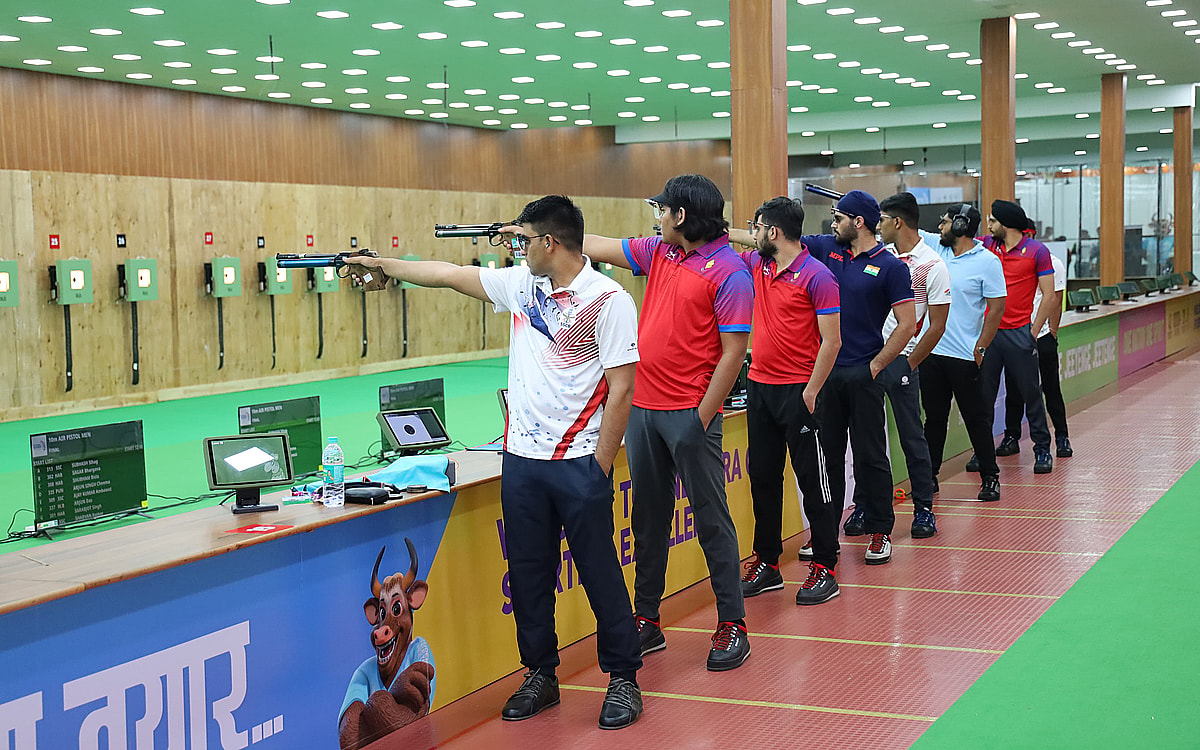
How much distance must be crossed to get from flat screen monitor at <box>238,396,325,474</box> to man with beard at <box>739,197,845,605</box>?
2.58 metres

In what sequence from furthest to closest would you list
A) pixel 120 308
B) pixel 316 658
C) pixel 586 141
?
1. pixel 586 141
2. pixel 120 308
3. pixel 316 658

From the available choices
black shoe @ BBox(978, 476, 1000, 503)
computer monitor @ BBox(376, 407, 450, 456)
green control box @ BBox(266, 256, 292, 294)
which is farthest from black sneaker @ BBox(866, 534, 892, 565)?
green control box @ BBox(266, 256, 292, 294)

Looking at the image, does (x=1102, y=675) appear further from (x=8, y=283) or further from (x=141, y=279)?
(x=141, y=279)

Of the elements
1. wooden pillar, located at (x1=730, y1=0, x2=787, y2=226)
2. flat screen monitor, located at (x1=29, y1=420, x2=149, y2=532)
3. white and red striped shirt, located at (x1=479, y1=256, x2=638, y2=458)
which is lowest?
flat screen monitor, located at (x1=29, y1=420, x2=149, y2=532)

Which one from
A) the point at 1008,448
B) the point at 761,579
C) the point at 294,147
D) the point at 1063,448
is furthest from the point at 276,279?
the point at 761,579

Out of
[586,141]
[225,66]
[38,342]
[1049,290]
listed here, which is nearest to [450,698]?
[1049,290]

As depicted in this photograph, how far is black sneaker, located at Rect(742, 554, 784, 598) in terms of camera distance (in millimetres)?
5180

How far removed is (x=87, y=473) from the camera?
6.01 metres

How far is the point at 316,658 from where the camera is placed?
337 cm

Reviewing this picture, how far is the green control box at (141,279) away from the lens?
13102mm

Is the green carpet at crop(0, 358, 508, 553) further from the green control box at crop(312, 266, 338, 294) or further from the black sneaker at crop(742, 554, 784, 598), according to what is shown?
the black sneaker at crop(742, 554, 784, 598)

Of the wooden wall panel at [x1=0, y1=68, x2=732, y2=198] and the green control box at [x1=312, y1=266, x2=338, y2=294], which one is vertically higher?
the wooden wall panel at [x1=0, y1=68, x2=732, y2=198]

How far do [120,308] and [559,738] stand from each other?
36.3 ft

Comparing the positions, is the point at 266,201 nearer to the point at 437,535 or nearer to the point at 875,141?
the point at 437,535
